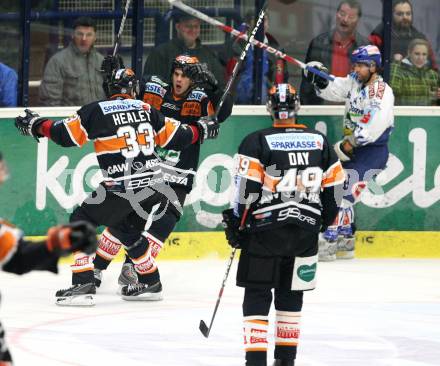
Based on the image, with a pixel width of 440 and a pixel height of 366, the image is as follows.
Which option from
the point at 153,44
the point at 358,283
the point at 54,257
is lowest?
the point at 358,283

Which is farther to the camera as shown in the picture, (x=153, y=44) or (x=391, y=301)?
(x=153, y=44)

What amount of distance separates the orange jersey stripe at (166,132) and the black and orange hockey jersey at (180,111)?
2.73ft

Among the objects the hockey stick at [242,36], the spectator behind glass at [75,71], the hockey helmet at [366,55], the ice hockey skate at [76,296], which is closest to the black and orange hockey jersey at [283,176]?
the ice hockey skate at [76,296]

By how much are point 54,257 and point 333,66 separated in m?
6.58

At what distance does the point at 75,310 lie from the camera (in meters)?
9.02

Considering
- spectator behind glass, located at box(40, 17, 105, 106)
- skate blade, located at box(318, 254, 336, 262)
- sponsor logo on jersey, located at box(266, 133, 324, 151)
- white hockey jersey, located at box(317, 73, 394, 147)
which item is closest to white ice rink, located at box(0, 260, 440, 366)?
skate blade, located at box(318, 254, 336, 262)

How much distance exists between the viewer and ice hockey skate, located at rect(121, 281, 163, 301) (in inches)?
370

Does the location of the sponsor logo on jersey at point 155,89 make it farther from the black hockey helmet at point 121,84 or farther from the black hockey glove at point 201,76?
the black hockey helmet at point 121,84

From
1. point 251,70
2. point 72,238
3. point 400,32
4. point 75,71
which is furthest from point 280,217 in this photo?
point 400,32

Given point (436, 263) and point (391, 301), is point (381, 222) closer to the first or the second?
point (436, 263)

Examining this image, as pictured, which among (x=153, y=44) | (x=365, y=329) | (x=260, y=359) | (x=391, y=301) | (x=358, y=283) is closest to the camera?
Result: (x=260, y=359)

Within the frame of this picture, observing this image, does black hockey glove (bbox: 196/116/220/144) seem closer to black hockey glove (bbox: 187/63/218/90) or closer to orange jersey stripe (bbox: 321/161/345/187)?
black hockey glove (bbox: 187/63/218/90)

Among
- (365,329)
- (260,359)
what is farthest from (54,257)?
(365,329)

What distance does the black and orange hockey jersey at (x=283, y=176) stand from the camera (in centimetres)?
699
